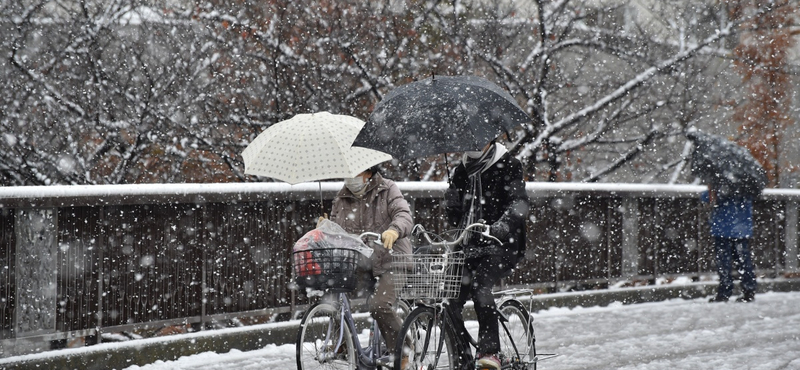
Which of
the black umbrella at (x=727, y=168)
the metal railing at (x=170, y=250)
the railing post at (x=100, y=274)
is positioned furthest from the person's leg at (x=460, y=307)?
the black umbrella at (x=727, y=168)

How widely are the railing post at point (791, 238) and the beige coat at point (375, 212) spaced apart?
991 centimetres

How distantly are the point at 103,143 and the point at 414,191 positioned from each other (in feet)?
12.9

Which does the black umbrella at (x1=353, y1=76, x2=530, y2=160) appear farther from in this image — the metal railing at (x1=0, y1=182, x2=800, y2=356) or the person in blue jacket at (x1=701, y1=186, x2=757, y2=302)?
the person in blue jacket at (x1=701, y1=186, x2=757, y2=302)

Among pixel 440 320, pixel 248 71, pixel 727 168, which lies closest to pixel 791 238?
pixel 727 168

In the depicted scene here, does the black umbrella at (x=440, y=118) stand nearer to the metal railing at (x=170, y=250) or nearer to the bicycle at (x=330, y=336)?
the bicycle at (x=330, y=336)

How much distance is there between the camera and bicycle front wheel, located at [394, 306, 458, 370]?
4902mm

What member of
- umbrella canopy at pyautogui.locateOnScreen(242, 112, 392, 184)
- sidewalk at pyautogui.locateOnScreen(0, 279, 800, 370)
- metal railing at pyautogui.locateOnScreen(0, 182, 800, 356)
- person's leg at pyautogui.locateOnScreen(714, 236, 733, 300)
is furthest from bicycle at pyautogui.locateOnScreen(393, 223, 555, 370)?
person's leg at pyautogui.locateOnScreen(714, 236, 733, 300)

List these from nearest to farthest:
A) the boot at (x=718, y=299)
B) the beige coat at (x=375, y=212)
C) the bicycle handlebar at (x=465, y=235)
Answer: the bicycle handlebar at (x=465, y=235) < the beige coat at (x=375, y=212) < the boot at (x=718, y=299)

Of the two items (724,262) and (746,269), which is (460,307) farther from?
(746,269)

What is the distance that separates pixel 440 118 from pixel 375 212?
107 centimetres

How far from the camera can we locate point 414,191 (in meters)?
9.26

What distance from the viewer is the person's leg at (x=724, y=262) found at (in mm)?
10820

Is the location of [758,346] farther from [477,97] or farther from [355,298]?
[477,97]

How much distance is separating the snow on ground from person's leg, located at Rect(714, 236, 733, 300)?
0.73ft
